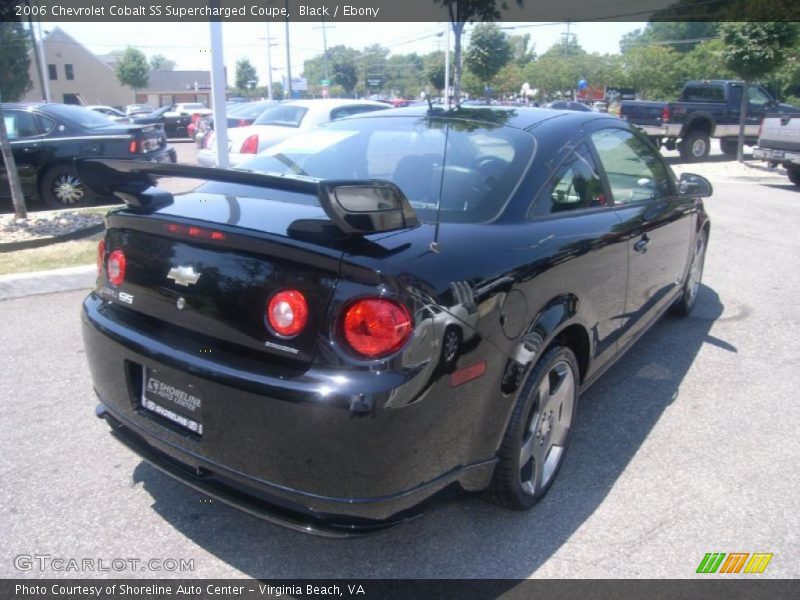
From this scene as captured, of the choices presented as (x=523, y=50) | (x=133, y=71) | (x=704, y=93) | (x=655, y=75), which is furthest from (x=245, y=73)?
(x=704, y=93)

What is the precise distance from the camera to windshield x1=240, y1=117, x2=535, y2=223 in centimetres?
278

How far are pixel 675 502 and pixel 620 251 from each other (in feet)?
3.99

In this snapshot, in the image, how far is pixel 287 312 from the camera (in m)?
2.14

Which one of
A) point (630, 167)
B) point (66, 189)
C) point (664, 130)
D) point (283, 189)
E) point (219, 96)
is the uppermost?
point (219, 96)

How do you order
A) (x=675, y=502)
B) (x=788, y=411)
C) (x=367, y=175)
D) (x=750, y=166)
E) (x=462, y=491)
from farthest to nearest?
(x=750, y=166), (x=788, y=411), (x=367, y=175), (x=675, y=502), (x=462, y=491)

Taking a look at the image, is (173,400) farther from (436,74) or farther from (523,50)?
(523,50)

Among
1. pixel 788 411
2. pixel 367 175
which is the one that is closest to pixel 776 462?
pixel 788 411

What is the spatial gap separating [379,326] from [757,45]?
17.6 metres

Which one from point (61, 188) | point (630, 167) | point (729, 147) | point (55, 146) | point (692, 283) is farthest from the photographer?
point (729, 147)

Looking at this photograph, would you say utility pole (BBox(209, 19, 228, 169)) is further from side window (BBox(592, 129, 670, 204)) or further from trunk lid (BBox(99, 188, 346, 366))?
trunk lid (BBox(99, 188, 346, 366))

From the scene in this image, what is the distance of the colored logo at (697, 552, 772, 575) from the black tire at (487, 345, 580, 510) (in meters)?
0.67

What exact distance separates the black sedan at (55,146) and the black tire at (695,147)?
14423 mm

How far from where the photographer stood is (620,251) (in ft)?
11.0

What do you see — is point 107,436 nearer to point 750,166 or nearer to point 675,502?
point 675,502
